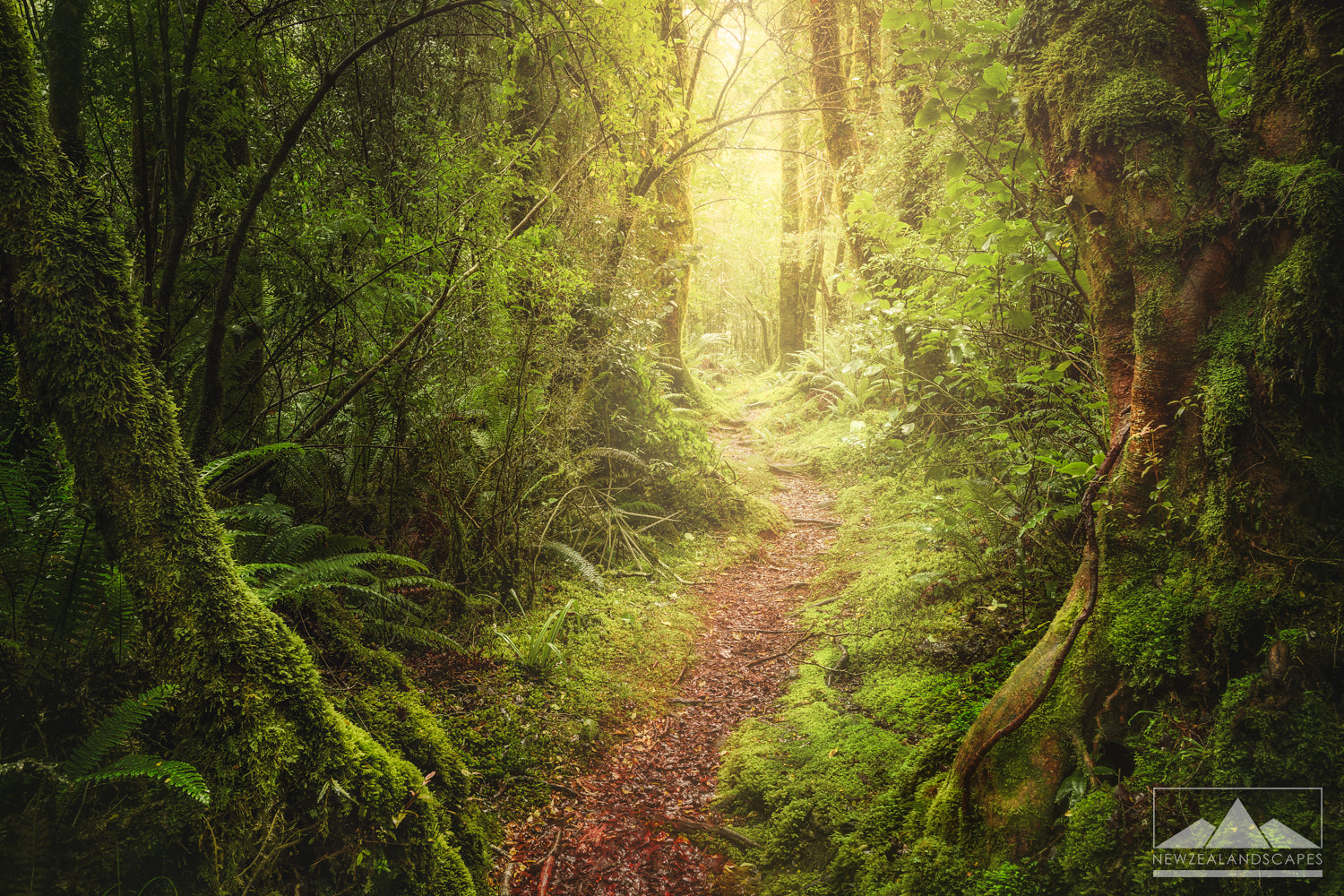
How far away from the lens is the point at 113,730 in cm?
208

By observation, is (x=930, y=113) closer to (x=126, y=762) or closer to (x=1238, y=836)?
(x=1238, y=836)

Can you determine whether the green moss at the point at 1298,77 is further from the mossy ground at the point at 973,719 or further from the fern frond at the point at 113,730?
the fern frond at the point at 113,730

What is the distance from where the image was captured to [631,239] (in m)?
7.73

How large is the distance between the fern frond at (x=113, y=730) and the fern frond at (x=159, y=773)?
5 cm

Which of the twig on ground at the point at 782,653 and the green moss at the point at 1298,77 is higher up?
the green moss at the point at 1298,77

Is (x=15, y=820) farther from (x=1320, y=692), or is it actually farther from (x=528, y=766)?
(x=1320, y=692)

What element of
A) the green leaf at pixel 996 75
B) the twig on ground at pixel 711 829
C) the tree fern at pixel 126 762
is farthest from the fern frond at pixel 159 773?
the green leaf at pixel 996 75

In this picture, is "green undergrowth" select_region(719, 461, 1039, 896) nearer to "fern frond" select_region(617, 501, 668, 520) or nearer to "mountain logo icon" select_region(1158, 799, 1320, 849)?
"mountain logo icon" select_region(1158, 799, 1320, 849)

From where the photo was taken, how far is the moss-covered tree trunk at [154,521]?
207 cm

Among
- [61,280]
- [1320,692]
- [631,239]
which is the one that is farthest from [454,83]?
[1320,692]

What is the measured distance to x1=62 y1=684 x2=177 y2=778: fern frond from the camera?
202 centimetres

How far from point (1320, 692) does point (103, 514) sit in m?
4.11

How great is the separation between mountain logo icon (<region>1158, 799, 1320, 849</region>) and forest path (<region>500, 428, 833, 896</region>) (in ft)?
6.86

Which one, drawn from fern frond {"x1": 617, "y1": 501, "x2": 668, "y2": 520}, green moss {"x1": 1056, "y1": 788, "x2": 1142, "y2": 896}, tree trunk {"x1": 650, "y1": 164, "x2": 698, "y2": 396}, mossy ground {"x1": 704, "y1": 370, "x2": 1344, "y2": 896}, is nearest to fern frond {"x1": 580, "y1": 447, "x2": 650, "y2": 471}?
fern frond {"x1": 617, "y1": 501, "x2": 668, "y2": 520}
